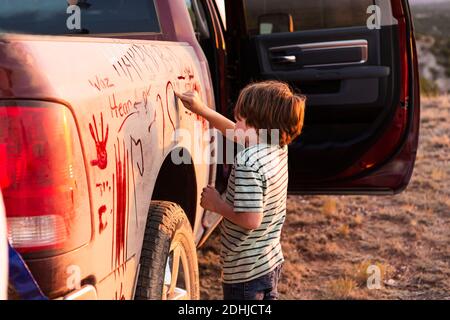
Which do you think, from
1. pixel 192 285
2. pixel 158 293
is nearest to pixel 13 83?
pixel 158 293

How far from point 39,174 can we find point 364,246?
12.0ft

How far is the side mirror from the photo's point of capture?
4.19m

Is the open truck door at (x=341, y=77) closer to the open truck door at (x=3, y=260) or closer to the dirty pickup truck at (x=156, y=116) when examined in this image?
the dirty pickup truck at (x=156, y=116)

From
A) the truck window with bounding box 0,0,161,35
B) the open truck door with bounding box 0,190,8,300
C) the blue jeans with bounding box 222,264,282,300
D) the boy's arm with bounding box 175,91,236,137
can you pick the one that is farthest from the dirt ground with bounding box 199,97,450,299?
the open truck door with bounding box 0,190,8,300

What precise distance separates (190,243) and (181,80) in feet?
2.31

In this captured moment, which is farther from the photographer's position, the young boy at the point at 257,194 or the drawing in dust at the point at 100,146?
the young boy at the point at 257,194

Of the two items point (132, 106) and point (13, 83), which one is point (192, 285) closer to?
point (132, 106)

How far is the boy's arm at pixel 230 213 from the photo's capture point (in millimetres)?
2414

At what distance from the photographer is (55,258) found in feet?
6.02

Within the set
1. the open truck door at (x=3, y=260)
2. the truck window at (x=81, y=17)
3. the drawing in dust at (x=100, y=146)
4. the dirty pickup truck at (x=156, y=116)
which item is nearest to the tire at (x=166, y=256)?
the dirty pickup truck at (x=156, y=116)

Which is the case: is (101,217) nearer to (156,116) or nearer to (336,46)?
(156,116)

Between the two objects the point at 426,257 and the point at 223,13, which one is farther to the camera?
the point at 426,257

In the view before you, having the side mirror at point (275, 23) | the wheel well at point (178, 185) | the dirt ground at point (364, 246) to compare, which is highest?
the side mirror at point (275, 23)
